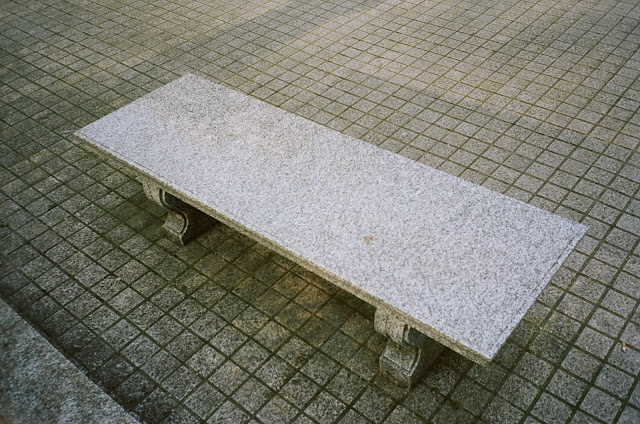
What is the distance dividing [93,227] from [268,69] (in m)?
3.01

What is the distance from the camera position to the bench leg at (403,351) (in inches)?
125

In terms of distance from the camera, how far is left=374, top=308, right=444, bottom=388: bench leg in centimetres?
318

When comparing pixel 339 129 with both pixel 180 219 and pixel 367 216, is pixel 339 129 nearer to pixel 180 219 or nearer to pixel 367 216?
pixel 180 219

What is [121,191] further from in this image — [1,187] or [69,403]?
[69,403]

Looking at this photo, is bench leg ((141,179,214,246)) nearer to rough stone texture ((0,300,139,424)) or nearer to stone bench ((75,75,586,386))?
stone bench ((75,75,586,386))

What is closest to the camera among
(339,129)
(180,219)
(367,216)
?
(367,216)

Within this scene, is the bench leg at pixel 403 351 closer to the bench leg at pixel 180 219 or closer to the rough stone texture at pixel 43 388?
the rough stone texture at pixel 43 388

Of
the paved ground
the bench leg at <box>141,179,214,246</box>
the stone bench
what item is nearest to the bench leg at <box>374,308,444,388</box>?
the stone bench

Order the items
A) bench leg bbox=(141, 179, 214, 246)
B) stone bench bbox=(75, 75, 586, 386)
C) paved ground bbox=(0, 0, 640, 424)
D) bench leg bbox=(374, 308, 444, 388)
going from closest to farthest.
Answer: stone bench bbox=(75, 75, 586, 386), bench leg bbox=(374, 308, 444, 388), paved ground bbox=(0, 0, 640, 424), bench leg bbox=(141, 179, 214, 246)

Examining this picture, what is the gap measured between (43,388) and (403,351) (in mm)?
2276

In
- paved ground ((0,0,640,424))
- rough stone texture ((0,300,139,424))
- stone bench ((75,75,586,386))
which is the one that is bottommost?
paved ground ((0,0,640,424))

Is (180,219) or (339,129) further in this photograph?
(339,129)

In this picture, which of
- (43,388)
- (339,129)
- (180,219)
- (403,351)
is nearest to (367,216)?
(403,351)

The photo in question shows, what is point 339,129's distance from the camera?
18.4 ft
